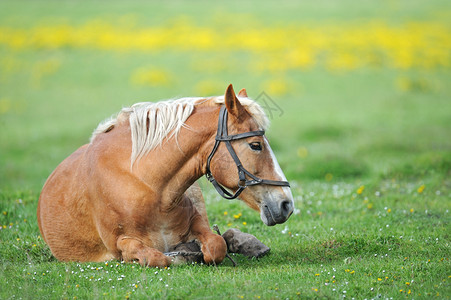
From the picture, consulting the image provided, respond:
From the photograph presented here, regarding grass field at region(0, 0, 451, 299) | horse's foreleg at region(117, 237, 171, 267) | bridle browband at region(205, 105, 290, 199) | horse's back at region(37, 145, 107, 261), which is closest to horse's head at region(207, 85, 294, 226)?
bridle browband at region(205, 105, 290, 199)

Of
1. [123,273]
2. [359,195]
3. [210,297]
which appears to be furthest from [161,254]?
[359,195]

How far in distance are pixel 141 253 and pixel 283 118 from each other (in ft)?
51.7

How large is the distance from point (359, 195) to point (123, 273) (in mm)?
5336

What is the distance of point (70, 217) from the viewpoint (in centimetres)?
666

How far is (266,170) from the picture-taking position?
19.3ft

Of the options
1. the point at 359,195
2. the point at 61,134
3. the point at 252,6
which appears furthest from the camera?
the point at 252,6

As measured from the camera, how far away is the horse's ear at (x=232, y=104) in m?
5.72

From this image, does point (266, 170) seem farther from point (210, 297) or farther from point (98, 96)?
point (98, 96)

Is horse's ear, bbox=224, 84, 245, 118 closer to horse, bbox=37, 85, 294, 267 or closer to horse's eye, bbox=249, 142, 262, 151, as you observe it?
horse, bbox=37, 85, 294, 267

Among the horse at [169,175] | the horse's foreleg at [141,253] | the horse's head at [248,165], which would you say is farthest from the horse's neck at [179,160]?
the horse's foreleg at [141,253]

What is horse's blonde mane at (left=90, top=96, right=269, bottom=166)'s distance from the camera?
602cm

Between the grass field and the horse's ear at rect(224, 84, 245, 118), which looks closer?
the horse's ear at rect(224, 84, 245, 118)

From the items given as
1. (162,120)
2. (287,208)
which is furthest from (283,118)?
(287,208)

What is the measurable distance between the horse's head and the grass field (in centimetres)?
54
